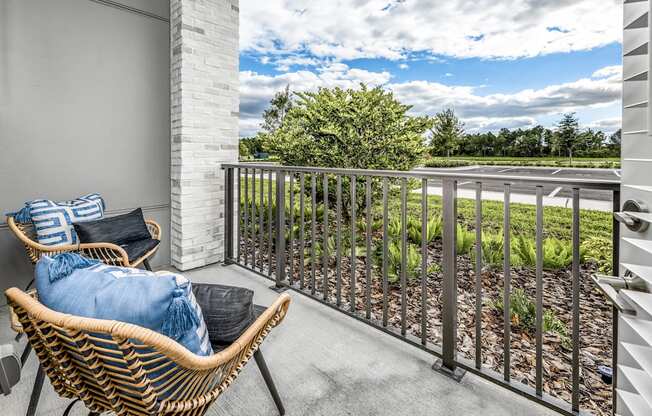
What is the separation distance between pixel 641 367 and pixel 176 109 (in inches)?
139

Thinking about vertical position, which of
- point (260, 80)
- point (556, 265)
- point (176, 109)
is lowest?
point (556, 265)

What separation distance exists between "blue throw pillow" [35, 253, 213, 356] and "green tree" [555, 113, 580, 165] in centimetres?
763

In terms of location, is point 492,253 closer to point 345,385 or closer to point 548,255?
point 548,255

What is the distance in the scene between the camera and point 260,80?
435 inches

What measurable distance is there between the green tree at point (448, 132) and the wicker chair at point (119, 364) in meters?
13.9

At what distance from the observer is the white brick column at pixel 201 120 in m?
3.26

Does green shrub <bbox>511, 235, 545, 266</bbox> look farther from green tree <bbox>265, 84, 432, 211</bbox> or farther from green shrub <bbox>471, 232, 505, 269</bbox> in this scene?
green tree <bbox>265, 84, 432, 211</bbox>

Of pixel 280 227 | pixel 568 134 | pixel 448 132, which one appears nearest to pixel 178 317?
pixel 280 227

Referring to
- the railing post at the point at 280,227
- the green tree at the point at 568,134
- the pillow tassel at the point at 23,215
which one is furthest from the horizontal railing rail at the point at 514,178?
the green tree at the point at 568,134

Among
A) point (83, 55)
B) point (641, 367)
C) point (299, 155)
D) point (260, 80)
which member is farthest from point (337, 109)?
point (260, 80)

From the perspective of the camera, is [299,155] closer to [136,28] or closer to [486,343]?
[136,28]

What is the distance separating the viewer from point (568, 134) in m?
7.84

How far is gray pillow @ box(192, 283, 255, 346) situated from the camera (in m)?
1.27

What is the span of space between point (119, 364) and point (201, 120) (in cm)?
286
